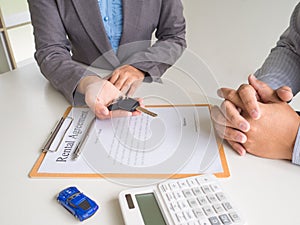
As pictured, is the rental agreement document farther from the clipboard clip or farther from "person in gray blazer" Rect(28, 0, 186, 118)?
"person in gray blazer" Rect(28, 0, 186, 118)

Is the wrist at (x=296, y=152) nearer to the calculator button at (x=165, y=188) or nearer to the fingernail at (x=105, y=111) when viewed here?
the calculator button at (x=165, y=188)

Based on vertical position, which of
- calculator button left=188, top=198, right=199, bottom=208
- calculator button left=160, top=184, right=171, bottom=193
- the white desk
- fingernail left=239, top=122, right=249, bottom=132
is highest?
fingernail left=239, top=122, right=249, bottom=132

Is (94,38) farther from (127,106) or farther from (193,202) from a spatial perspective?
(193,202)

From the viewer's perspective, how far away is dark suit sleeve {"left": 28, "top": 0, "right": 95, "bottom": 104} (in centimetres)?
76

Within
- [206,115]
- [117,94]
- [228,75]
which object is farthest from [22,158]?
[228,75]

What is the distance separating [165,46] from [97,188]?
1.68 feet

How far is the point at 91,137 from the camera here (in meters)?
0.58

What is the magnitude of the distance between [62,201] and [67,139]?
163 mm

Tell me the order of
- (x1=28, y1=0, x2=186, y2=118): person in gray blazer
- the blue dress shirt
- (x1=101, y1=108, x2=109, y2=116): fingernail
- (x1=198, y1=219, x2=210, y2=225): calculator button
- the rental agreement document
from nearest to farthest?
(x1=198, y1=219, x2=210, y2=225): calculator button → the rental agreement document → (x1=101, y1=108, x2=109, y2=116): fingernail → (x1=28, y1=0, x2=186, y2=118): person in gray blazer → the blue dress shirt

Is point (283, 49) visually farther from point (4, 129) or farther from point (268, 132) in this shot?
point (4, 129)

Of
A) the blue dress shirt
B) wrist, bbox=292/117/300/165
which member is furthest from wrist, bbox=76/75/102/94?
wrist, bbox=292/117/300/165

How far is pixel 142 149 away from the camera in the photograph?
1.77ft

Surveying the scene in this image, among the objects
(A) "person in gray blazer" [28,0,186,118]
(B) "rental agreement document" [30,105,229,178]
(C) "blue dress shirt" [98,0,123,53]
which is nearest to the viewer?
(B) "rental agreement document" [30,105,229,178]

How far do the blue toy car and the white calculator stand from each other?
0.04 m
